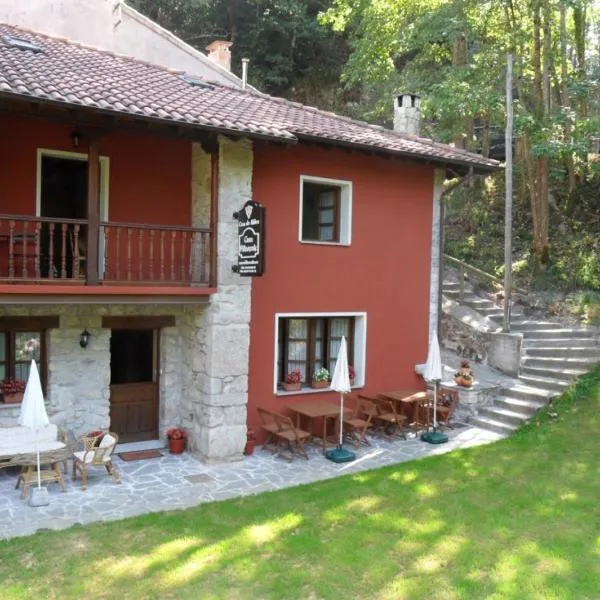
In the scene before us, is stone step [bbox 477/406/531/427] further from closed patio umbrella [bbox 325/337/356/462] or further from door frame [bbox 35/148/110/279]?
door frame [bbox 35/148/110/279]

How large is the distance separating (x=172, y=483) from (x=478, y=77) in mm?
14260

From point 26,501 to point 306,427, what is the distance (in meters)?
5.22

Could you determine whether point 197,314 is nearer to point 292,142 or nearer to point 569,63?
point 292,142

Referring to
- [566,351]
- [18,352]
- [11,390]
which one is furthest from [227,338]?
[566,351]

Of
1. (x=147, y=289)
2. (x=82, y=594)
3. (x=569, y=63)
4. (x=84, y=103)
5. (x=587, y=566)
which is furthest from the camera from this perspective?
(x=569, y=63)

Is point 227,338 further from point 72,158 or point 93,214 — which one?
point 72,158

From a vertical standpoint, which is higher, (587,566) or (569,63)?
(569,63)

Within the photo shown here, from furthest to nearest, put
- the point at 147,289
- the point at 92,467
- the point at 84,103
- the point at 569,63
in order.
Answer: the point at 569,63 < the point at 92,467 < the point at 147,289 < the point at 84,103

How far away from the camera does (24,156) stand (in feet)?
31.4

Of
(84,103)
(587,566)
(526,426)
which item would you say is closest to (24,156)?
(84,103)

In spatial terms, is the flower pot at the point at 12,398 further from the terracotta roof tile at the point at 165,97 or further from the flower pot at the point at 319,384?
the flower pot at the point at 319,384

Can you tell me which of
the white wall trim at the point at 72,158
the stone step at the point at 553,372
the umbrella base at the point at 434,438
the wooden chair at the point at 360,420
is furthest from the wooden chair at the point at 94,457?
the stone step at the point at 553,372

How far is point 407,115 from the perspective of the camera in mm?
14766

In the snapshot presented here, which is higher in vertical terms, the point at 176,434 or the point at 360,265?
the point at 360,265
